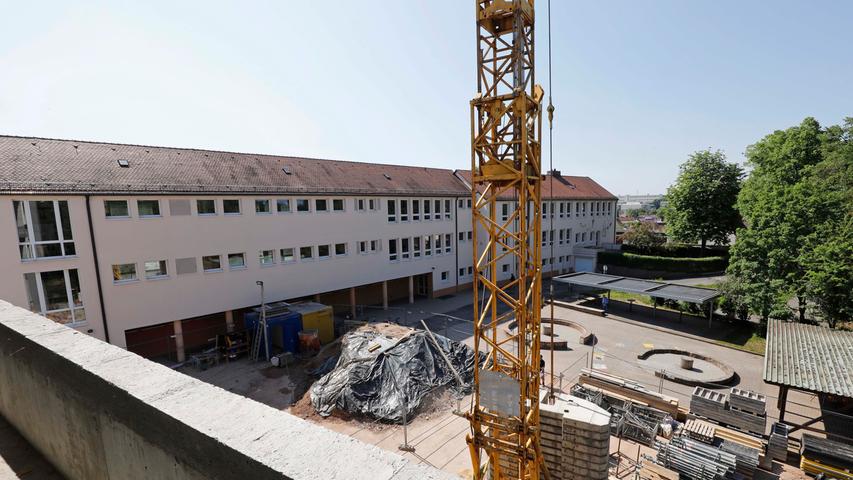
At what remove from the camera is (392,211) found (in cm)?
2588

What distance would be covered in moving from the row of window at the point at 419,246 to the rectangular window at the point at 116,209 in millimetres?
13724

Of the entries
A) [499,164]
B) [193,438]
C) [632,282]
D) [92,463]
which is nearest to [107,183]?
[499,164]

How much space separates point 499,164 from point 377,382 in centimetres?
907

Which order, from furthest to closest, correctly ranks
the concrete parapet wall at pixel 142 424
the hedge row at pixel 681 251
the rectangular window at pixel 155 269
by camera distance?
the hedge row at pixel 681 251, the rectangular window at pixel 155 269, the concrete parapet wall at pixel 142 424

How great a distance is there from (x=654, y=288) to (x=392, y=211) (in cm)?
1723

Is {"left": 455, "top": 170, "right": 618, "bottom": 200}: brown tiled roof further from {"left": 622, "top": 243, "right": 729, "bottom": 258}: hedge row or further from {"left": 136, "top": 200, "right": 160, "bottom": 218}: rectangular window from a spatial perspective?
{"left": 136, "top": 200, "right": 160, "bottom": 218}: rectangular window

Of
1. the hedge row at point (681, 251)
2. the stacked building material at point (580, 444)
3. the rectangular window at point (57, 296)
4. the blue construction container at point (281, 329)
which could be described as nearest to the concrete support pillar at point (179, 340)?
the blue construction container at point (281, 329)

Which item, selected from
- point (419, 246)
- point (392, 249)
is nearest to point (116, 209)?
point (392, 249)

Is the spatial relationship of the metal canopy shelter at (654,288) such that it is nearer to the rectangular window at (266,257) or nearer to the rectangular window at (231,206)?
the rectangular window at (266,257)

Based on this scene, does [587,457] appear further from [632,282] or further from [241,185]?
[632,282]

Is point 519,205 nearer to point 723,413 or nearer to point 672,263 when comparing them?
point 723,413

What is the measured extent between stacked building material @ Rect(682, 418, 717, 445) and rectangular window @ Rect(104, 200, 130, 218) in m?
20.9

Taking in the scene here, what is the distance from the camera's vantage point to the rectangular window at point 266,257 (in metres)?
19.7

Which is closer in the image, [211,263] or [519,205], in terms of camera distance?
[519,205]
